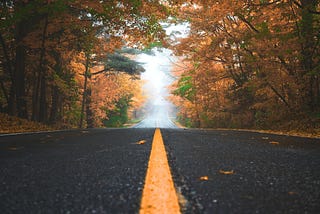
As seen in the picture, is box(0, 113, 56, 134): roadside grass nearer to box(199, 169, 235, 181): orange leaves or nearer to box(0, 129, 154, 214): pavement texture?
box(0, 129, 154, 214): pavement texture

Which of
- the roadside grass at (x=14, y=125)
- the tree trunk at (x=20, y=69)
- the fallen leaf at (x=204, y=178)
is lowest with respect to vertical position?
the fallen leaf at (x=204, y=178)

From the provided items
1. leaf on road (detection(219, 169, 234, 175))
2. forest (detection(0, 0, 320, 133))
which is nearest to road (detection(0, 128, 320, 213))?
leaf on road (detection(219, 169, 234, 175))

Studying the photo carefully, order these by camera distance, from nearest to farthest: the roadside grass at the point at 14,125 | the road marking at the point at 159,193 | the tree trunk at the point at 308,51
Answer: the road marking at the point at 159,193, the tree trunk at the point at 308,51, the roadside grass at the point at 14,125

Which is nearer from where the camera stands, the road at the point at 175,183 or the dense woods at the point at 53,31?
the road at the point at 175,183

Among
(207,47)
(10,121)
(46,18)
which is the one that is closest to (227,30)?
(207,47)

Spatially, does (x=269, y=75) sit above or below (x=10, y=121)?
above

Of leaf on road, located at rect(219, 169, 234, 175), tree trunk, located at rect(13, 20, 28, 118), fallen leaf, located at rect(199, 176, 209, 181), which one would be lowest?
fallen leaf, located at rect(199, 176, 209, 181)

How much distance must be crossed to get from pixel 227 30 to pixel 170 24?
13.4 feet

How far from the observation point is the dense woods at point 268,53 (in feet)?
30.9

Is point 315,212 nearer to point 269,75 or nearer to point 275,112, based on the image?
point 269,75

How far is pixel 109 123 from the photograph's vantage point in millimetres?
37250

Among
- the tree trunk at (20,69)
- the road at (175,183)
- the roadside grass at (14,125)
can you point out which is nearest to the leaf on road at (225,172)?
the road at (175,183)

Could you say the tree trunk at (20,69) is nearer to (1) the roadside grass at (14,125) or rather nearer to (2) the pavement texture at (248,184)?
(1) the roadside grass at (14,125)

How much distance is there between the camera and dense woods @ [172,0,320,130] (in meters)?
9.42
